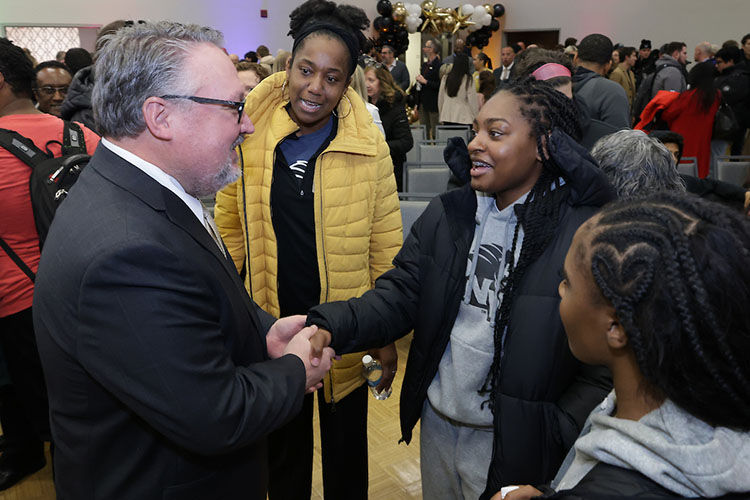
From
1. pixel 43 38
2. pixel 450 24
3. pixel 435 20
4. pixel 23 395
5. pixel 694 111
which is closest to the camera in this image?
pixel 23 395

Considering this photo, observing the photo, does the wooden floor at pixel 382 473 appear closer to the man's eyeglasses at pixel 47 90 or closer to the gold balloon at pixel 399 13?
the man's eyeglasses at pixel 47 90

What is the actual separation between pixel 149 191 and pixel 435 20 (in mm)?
13338

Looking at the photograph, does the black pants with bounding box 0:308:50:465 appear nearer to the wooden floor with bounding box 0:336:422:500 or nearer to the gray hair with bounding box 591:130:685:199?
the wooden floor with bounding box 0:336:422:500

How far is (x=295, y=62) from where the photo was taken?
5.92ft

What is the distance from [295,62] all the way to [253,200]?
0.49 metres

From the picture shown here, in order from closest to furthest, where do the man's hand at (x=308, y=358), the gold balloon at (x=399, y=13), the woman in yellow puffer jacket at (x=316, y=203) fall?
the man's hand at (x=308, y=358), the woman in yellow puffer jacket at (x=316, y=203), the gold balloon at (x=399, y=13)

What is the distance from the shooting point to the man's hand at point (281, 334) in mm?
1505

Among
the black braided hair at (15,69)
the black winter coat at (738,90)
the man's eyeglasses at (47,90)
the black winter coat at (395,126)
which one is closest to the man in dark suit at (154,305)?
the black braided hair at (15,69)

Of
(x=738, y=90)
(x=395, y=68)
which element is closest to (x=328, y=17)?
(x=738, y=90)

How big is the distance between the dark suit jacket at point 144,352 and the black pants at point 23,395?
4.70 ft

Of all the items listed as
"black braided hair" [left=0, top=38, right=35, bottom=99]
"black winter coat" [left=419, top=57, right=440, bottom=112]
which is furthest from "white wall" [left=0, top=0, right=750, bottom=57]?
"black braided hair" [left=0, top=38, right=35, bottom=99]

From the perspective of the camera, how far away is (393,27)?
39.5ft

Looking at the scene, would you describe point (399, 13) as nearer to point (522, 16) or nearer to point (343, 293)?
point (522, 16)

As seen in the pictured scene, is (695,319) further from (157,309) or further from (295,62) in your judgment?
(295,62)
